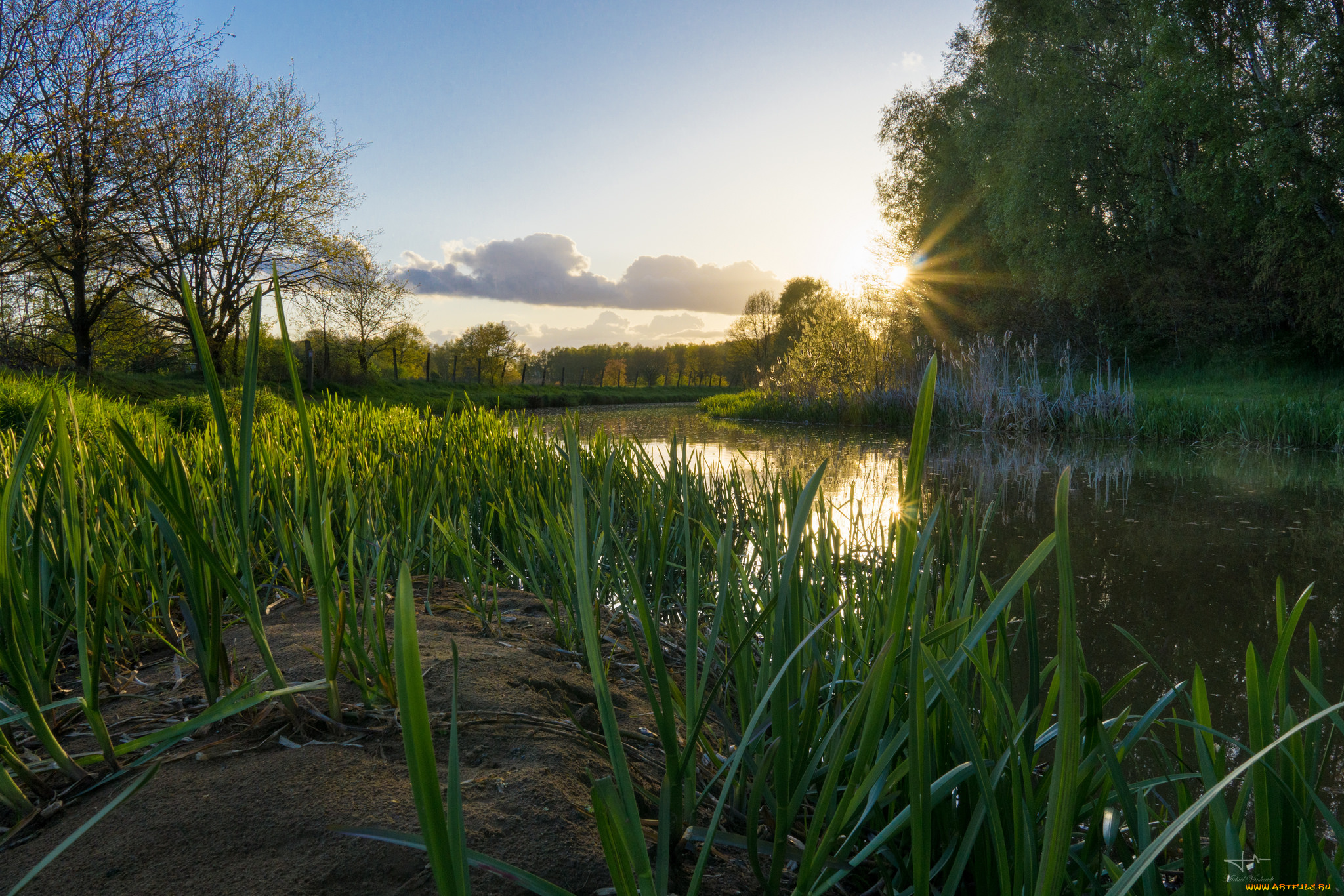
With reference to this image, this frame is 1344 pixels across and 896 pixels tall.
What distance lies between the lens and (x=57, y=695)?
96cm

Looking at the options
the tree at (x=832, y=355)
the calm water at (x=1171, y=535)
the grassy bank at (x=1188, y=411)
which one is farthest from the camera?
the tree at (x=832, y=355)

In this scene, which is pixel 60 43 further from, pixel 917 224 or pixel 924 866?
pixel 917 224

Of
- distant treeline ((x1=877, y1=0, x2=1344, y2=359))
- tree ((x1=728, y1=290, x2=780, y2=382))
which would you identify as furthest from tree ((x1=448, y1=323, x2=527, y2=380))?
distant treeline ((x1=877, y1=0, x2=1344, y2=359))

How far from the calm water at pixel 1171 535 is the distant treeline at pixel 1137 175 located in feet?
20.4

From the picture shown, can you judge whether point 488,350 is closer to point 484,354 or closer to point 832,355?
point 484,354

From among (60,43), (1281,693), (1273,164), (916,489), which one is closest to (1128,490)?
(1281,693)

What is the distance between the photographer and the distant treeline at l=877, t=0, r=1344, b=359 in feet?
32.9

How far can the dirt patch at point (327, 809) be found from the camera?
1.86 ft

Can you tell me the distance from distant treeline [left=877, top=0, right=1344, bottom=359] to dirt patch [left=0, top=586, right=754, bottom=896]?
12.7m

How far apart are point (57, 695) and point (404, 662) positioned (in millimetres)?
1003

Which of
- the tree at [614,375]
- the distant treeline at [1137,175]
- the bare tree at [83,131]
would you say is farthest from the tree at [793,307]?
the bare tree at [83,131]

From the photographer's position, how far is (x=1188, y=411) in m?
8.34

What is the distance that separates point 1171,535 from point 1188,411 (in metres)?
6.48

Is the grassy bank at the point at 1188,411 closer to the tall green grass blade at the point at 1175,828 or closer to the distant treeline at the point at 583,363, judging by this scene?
the tall green grass blade at the point at 1175,828
